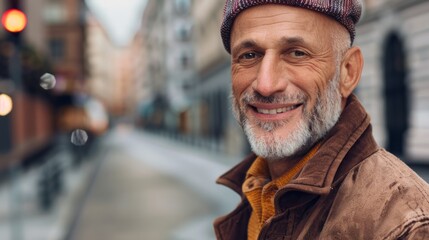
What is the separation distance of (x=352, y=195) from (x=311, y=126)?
28cm

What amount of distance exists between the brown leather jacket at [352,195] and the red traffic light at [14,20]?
18.2ft

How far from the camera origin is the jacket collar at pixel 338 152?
1.41 metres

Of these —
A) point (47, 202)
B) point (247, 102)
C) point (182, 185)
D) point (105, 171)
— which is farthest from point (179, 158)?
point (247, 102)

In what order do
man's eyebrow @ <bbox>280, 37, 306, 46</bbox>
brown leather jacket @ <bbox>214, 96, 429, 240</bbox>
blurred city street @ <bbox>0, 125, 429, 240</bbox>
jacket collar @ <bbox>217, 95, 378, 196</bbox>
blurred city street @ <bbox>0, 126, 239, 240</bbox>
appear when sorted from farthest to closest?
blurred city street @ <bbox>0, 126, 239, 240</bbox> < blurred city street @ <bbox>0, 125, 429, 240</bbox> < man's eyebrow @ <bbox>280, 37, 306, 46</bbox> < jacket collar @ <bbox>217, 95, 378, 196</bbox> < brown leather jacket @ <bbox>214, 96, 429, 240</bbox>

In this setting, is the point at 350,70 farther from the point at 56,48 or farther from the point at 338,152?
the point at 56,48

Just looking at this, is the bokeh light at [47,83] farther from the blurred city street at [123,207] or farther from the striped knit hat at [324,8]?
the striped knit hat at [324,8]

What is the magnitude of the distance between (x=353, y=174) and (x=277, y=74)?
13.8 inches

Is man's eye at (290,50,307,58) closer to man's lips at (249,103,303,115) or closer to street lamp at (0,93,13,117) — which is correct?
man's lips at (249,103,303,115)

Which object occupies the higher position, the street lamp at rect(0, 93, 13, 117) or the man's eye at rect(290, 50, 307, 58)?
the man's eye at rect(290, 50, 307, 58)

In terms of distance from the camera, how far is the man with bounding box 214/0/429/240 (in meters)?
1.34

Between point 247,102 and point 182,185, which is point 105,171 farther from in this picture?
point 247,102

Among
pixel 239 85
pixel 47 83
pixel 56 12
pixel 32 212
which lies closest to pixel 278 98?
pixel 239 85

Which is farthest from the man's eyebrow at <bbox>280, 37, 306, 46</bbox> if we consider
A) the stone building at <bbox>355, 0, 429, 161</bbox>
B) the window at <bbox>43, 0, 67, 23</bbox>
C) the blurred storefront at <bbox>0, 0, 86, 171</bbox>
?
the window at <bbox>43, 0, 67, 23</bbox>

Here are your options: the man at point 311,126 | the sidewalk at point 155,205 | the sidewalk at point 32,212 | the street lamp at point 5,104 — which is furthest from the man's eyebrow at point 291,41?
the sidewalk at point 155,205
